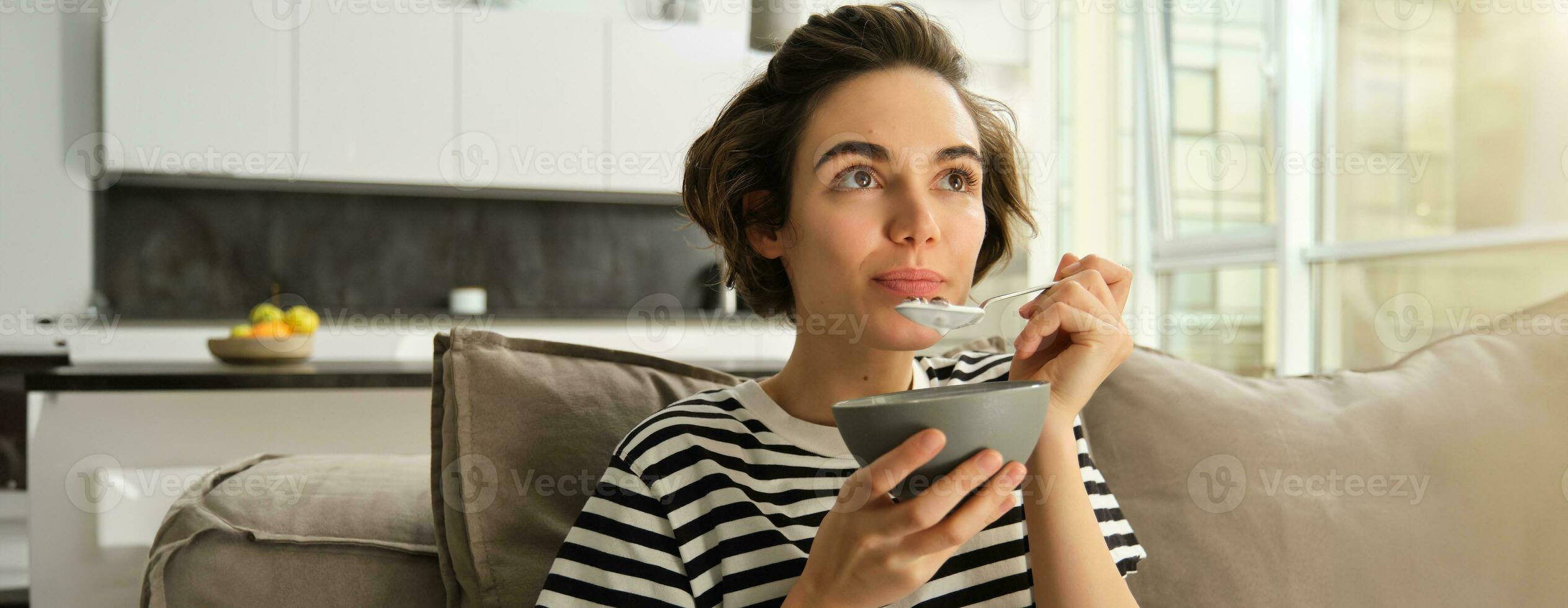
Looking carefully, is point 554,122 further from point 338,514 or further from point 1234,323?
point 338,514

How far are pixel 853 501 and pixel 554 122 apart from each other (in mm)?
3665

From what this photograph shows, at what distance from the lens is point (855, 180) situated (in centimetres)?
99

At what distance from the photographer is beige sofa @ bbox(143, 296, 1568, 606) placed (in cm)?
104

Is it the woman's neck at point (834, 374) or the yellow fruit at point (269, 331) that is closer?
the woman's neck at point (834, 374)

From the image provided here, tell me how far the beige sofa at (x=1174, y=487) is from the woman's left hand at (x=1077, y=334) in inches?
15.6

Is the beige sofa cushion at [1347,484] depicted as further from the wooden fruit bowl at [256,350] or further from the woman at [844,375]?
the wooden fruit bowl at [256,350]

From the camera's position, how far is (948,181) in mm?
1005

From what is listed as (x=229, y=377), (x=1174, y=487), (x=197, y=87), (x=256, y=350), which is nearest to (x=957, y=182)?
(x=1174, y=487)

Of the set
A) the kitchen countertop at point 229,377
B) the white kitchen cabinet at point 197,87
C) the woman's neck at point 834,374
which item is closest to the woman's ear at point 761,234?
the woman's neck at point 834,374

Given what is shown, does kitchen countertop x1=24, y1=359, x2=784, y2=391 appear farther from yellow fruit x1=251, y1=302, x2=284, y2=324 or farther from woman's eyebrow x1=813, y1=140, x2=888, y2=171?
woman's eyebrow x1=813, y1=140, x2=888, y2=171

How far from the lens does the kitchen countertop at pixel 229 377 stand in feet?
5.87

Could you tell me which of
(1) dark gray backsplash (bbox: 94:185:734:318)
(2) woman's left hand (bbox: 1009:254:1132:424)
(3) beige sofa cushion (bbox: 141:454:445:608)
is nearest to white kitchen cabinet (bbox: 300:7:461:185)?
(1) dark gray backsplash (bbox: 94:185:734:318)

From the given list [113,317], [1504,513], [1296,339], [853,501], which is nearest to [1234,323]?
[1296,339]

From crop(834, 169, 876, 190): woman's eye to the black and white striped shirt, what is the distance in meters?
→ 0.24
